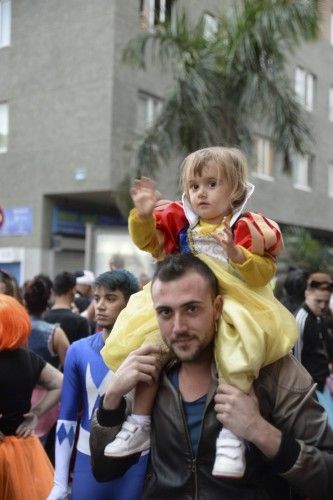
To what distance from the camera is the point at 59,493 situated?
383 centimetres

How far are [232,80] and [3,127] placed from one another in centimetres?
868

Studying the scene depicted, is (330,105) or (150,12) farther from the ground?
(150,12)

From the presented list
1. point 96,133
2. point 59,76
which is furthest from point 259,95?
point 59,76

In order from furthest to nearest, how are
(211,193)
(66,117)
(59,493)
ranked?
(66,117), (59,493), (211,193)

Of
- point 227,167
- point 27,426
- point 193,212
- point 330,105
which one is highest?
point 330,105

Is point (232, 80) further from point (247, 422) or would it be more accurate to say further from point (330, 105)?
point (330, 105)

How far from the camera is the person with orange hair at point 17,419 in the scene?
13.2 feet

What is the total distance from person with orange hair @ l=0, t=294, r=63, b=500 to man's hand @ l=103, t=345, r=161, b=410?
1600 millimetres

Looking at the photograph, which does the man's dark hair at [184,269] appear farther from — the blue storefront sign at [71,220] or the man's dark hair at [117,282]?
the blue storefront sign at [71,220]

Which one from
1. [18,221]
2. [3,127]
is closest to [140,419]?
[18,221]

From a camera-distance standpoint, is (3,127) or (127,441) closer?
(127,441)

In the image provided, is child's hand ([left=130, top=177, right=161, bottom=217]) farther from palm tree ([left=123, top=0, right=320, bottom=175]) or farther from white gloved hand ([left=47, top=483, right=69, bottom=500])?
palm tree ([left=123, top=0, right=320, bottom=175])

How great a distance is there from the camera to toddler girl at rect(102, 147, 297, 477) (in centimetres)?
235

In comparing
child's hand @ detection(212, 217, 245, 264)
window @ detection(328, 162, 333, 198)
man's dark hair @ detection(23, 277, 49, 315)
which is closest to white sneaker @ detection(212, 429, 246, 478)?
child's hand @ detection(212, 217, 245, 264)
